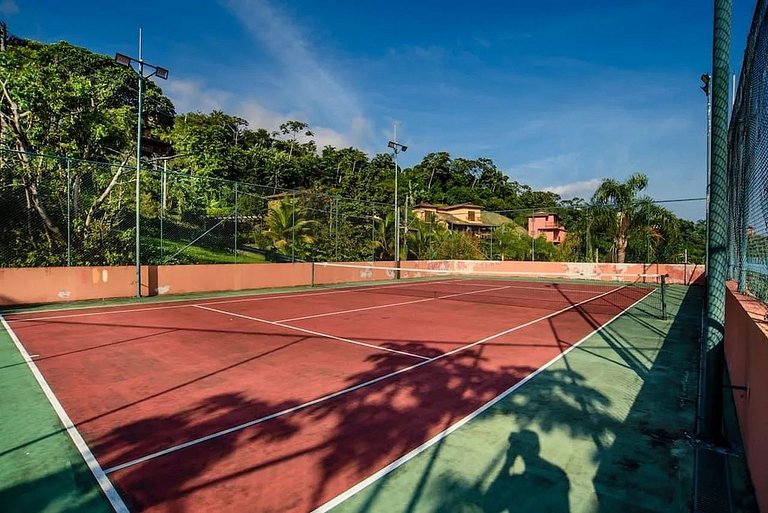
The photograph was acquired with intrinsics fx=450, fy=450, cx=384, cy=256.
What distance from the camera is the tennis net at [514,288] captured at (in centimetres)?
1549

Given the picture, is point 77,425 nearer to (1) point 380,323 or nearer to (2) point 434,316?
(1) point 380,323

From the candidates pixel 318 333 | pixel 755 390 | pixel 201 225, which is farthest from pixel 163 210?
pixel 755 390

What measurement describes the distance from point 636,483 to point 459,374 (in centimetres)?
311

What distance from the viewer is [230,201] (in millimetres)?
19484

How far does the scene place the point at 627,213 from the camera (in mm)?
28125

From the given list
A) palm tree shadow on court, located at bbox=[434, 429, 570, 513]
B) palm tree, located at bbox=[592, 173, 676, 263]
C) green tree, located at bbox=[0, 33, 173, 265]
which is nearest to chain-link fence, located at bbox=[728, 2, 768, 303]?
palm tree shadow on court, located at bbox=[434, 429, 570, 513]

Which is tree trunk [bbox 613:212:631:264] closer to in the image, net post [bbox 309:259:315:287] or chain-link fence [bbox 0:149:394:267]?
chain-link fence [bbox 0:149:394:267]

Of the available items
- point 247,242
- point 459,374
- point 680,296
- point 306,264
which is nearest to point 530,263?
point 680,296

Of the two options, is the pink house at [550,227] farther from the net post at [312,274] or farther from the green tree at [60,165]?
the green tree at [60,165]

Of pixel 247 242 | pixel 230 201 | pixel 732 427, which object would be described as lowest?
pixel 732 427

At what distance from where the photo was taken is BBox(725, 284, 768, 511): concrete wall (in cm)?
307

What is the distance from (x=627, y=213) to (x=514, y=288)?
38.4 feet

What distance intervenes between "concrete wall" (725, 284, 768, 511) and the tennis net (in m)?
8.31

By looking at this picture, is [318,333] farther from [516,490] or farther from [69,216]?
[69,216]
